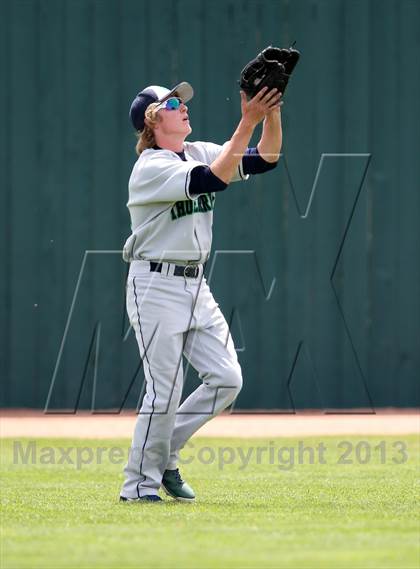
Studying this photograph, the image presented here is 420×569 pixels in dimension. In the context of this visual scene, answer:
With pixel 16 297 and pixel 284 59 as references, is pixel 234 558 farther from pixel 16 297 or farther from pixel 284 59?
pixel 16 297

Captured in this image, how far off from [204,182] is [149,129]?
0.50 meters

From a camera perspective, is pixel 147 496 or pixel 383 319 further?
pixel 383 319

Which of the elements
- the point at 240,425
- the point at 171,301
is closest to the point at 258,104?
the point at 171,301

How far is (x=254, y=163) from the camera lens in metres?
6.18

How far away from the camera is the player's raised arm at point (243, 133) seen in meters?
5.66

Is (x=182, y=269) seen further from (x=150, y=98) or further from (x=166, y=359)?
(x=150, y=98)

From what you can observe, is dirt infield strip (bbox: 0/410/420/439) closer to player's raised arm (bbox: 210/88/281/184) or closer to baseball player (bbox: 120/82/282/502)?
baseball player (bbox: 120/82/282/502)

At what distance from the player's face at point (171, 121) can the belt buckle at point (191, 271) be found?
1.92 ft

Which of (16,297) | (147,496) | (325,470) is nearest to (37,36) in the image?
(16,297)

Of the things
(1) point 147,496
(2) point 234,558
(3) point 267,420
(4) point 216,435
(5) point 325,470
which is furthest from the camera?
(3) point 267,420

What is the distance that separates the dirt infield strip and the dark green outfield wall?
16 centimetres

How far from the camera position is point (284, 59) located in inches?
234

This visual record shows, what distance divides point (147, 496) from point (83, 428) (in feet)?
12.1

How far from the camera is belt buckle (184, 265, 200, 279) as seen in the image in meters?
5.90
